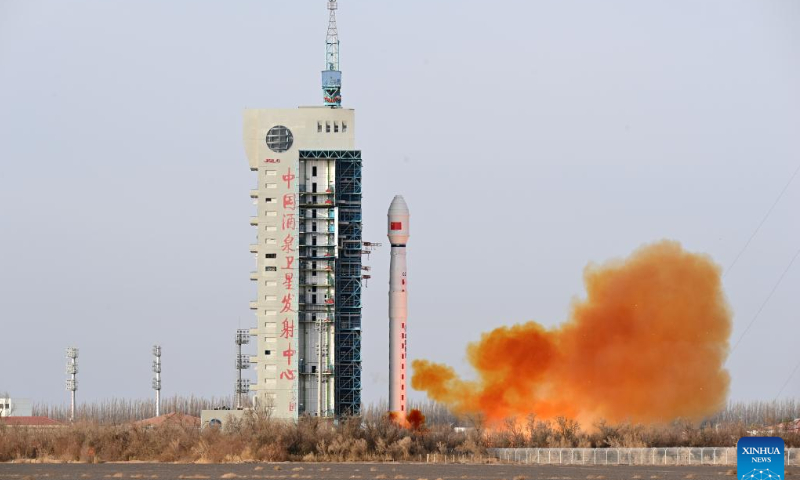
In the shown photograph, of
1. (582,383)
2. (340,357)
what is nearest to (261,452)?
(340,357)

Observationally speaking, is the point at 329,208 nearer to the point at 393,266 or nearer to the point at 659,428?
the point at 393,266

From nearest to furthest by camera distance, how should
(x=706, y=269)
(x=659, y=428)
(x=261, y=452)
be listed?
1. (x=261, y=452)
2. (x=659, y=428)
3. (x=706, y=269)

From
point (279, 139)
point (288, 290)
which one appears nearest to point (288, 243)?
point (288, 290)

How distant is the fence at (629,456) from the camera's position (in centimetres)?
7931

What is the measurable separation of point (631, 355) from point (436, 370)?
51.3ft

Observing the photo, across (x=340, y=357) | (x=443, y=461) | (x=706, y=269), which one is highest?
(x=706, y=269)

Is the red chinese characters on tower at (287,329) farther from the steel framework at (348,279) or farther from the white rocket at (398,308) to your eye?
the white rocket at (398,308)

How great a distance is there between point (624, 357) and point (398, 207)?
2141cm

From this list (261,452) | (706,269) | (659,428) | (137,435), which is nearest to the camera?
(261,452)

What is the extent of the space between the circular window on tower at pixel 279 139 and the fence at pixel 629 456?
1332 inches

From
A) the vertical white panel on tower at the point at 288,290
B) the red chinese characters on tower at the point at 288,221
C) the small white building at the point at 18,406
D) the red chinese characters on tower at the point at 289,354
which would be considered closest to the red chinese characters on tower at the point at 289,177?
the vertical white panel on tower at the point at 288,290

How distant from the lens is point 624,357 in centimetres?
9975

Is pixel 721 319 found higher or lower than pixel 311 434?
higher

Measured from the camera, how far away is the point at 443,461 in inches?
3214
